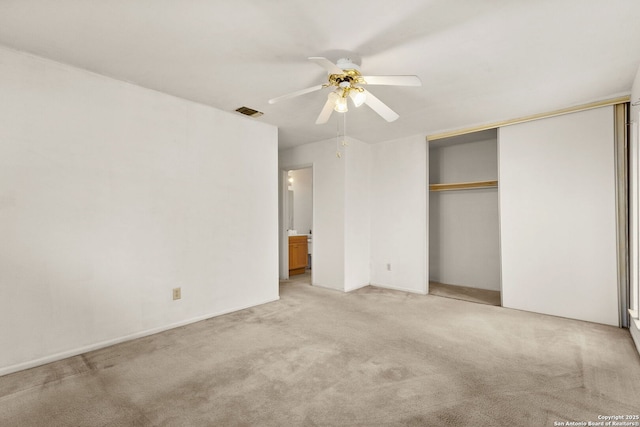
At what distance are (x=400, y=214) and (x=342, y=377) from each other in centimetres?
319

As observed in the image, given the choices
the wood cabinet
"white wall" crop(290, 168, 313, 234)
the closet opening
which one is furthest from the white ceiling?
"white wall" crop(290, 168, 313, 234)

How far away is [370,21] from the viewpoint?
2012 mm

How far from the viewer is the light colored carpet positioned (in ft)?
14.1

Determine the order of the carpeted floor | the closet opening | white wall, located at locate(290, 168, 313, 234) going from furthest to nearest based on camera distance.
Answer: white wall, located at locate(290, 168, 313, 234) < the closet opening < the carpeted floor

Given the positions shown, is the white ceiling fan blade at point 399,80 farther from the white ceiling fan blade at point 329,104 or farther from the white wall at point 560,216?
the white wall at point 560,216

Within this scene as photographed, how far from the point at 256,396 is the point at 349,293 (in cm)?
287

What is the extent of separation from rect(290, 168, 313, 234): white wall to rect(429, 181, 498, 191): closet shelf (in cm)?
318

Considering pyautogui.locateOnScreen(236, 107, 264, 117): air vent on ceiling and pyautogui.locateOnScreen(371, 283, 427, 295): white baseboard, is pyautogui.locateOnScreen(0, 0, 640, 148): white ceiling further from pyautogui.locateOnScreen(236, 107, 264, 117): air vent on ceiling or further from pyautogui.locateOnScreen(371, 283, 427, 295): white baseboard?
pyautogui.locateOnScreen(371, 283, 427, 295): white baseboard

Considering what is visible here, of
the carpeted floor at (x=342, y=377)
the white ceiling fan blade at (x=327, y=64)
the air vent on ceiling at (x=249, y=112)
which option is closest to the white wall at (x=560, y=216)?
the carpeted floor at (x=342, y=377)

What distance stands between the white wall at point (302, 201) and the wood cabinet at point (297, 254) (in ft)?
3.91

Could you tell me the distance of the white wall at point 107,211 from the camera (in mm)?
2355

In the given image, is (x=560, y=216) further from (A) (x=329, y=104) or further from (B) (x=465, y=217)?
(A) (x=329, y=104)

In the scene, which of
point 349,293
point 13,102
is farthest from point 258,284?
point 13,102

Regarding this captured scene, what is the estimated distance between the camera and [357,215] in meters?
5.08
